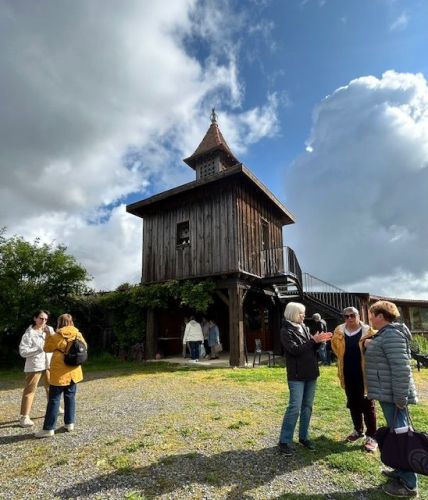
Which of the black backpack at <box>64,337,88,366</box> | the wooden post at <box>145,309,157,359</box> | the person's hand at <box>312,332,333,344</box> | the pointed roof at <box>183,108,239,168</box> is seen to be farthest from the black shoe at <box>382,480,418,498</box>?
the pointed roof at <box>183,108,239,168</box>

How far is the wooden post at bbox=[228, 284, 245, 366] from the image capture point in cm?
1135

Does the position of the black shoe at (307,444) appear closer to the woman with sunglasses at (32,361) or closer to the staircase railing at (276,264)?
the woman with sunglasses at (32,361)

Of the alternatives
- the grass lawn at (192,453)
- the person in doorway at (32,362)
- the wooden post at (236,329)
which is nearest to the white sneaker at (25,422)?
the person in doorway at (32,362)

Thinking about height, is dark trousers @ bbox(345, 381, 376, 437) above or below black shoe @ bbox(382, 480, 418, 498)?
above

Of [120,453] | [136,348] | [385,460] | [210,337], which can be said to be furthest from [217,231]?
[385,460]

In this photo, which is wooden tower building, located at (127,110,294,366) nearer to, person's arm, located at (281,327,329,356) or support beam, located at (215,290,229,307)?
support beam, located at (215,290,229,307)

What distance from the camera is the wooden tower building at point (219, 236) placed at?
12.0 meters

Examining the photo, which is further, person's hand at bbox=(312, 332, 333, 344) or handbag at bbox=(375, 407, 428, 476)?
person's hand at bbox=(312, 332, 333, 344)

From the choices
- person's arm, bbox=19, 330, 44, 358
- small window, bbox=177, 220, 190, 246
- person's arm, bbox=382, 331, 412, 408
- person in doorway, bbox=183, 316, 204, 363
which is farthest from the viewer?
small window, bbox=177, 220, 190, 246

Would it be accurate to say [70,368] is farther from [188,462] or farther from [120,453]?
[188,462]

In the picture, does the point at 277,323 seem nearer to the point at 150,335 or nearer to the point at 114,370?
the point at 150,335

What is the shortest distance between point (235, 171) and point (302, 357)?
8.79 m

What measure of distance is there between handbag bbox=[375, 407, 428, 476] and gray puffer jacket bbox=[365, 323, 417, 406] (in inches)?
10.8

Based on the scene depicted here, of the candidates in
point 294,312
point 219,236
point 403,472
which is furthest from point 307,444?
point 219,236
